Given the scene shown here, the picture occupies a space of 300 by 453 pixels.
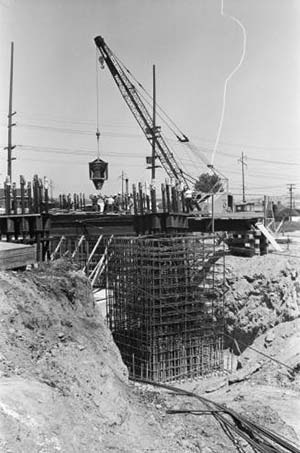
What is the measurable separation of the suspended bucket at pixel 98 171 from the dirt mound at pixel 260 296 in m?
10.8

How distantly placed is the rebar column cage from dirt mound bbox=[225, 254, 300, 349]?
6.53 ft

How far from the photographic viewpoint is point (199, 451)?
6.41 metres

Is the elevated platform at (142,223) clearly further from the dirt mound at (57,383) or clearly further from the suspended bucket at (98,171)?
the dirt mound at (57,383)

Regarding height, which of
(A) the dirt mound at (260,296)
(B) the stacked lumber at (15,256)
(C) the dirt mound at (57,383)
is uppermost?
(B) the stacked lumber at (15,256)

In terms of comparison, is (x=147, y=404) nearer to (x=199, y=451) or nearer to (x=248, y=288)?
(x=199, y=451)

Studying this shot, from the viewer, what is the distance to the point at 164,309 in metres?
17.8

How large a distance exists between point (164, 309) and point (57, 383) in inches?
469

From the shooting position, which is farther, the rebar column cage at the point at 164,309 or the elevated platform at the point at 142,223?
the elevated platform at the point at 142,223

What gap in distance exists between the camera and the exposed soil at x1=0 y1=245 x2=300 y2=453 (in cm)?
513

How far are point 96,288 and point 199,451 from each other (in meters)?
15.2

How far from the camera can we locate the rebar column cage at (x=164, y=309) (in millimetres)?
17422

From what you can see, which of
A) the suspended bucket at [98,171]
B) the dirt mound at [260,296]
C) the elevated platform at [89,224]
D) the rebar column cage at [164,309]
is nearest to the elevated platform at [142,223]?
the elevated platform at [89,224]

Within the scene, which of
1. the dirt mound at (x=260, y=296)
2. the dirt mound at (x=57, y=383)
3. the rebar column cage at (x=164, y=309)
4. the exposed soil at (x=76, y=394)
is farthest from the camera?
the dirt mound at (x=260, y=296)

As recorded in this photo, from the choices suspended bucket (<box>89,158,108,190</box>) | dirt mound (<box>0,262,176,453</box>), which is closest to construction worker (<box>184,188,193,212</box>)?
suspended bucket (<box>89,158,108,190</box>)
